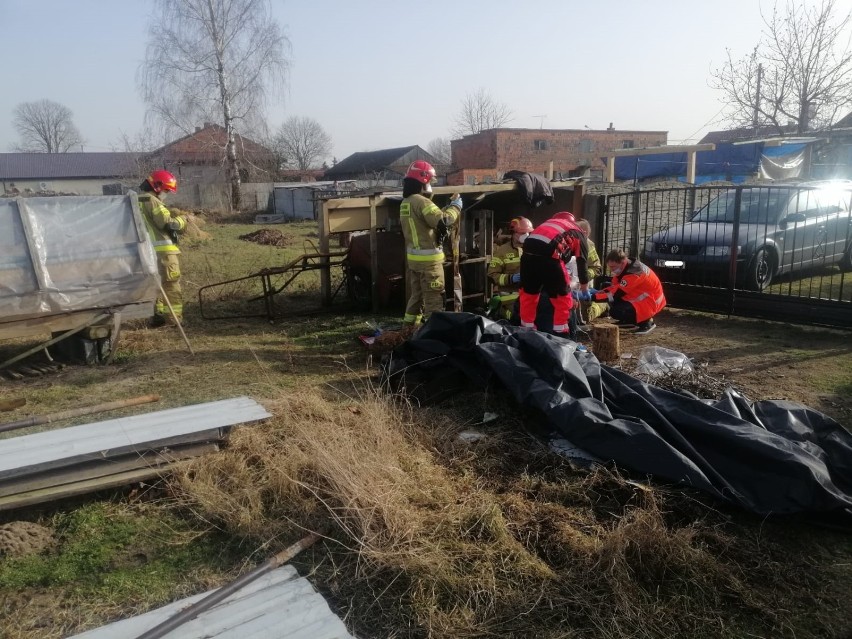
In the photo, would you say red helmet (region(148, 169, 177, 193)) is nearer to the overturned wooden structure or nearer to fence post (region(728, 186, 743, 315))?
the overturned wooden structure

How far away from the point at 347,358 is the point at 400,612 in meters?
4.22

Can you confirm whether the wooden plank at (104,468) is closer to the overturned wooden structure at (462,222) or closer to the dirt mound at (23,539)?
the dirt mound at (23,539)

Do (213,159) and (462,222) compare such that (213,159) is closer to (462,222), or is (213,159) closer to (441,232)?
(462,222)

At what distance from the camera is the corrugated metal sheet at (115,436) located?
383cm

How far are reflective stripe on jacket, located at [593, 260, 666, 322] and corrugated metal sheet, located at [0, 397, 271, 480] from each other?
460 cm

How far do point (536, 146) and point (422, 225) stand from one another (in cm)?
4333

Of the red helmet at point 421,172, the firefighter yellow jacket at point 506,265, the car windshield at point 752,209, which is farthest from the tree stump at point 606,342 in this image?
the car windshield at point 752,209

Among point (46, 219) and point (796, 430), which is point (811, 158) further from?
point (46, 219)

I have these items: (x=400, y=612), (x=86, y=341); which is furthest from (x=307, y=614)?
(x=86, y=341)

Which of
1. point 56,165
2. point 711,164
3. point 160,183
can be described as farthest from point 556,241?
point 56,165

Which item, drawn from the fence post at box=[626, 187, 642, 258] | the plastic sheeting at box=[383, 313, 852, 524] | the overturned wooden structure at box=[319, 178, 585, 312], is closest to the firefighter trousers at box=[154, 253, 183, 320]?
the overturned wooden structure at box=[319, 178, 585, 312]

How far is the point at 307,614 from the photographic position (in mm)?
2760

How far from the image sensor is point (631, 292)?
25.0 feet

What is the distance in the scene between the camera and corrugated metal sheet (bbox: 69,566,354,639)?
264cm
